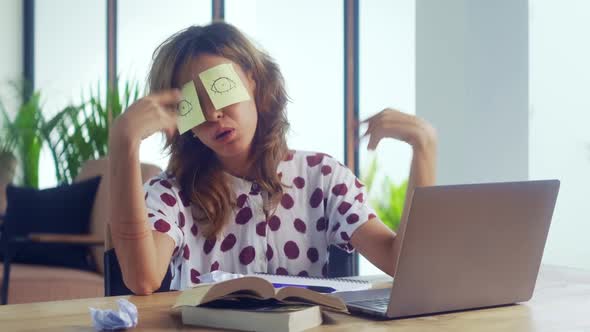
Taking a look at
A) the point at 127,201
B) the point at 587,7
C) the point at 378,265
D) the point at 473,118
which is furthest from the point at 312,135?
the point at 127,201

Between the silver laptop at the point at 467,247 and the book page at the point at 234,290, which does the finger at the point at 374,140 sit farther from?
the book page at the point at 234,290

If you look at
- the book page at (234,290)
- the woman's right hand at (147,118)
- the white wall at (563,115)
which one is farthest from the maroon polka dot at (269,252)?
the white wall at (563,115)

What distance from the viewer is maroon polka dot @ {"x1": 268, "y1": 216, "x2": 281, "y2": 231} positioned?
167 cm

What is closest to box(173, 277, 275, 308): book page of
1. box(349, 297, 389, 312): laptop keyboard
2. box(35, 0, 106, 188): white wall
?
box(349, 297, 389, 312): laptop keyboard

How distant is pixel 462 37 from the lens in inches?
142

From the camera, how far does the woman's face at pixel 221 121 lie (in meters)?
1.52

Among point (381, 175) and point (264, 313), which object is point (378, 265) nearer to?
point (264, 313)

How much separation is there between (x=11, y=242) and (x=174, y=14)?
2521mm

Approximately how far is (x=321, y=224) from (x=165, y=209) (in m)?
0.35

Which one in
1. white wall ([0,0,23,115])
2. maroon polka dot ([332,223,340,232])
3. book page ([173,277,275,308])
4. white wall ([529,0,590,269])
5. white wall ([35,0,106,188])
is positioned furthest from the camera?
white wall ([0,0,23,115])

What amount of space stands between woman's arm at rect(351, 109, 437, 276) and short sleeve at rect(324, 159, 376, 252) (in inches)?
0.8

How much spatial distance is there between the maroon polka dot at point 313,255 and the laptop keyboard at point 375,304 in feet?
1.93

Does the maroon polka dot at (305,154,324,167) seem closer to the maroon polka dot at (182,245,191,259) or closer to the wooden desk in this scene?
the maroon polka dot at (182,245,191,259)

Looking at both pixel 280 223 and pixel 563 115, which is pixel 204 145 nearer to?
pixel 280 223
